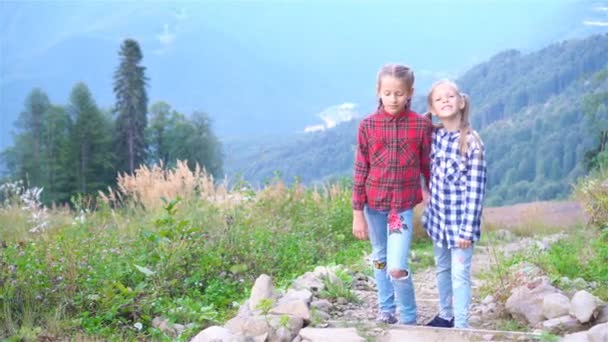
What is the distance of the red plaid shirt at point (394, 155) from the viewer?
10.6 ft

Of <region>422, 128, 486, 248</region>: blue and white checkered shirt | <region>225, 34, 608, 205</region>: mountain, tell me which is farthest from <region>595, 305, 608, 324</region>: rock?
<region>225, 34, 608, 205</region>: mountain

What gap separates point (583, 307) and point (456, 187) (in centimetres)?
86

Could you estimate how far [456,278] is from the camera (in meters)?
3.20

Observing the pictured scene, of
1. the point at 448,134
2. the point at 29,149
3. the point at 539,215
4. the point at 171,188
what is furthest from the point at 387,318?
the point at 29,149

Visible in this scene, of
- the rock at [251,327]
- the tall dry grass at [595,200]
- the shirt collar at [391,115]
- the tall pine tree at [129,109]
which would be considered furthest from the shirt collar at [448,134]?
the tall pine tree at [129,109]

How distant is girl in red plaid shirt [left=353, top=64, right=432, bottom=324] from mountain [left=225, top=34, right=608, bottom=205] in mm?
8367

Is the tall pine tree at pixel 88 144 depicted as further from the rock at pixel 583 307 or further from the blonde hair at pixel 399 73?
the rock at pixel 583 307

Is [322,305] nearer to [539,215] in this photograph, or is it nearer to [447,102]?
[447,102]

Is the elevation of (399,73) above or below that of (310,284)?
above

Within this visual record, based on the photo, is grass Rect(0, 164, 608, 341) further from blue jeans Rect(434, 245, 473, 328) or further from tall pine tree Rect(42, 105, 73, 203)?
tall pine tree Rect(42, 105, 73, 203)

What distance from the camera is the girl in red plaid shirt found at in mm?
3215

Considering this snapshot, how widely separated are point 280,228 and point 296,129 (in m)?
15.2

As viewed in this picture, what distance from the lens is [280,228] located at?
Answer: 6656 mm

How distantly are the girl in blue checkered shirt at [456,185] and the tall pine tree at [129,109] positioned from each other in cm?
1774
